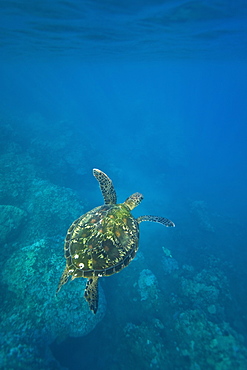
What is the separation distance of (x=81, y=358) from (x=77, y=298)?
8.02 feet

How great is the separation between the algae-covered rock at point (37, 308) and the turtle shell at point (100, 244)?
14.3 ft

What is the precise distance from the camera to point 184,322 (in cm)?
829

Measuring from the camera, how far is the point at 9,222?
10.3 meters

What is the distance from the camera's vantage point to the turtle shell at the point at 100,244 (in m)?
4.05

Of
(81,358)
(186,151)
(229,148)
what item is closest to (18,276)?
(81,358)

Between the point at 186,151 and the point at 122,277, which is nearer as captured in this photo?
the point at 122,277

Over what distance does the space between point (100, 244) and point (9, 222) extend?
849 cm

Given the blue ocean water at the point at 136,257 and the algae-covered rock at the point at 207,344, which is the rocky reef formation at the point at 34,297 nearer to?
the blue ocean water at the point at 136,257

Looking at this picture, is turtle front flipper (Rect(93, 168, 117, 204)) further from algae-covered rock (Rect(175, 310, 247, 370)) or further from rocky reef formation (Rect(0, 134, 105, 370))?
algae-covered rock (Rect(175, 310, 247, 370))

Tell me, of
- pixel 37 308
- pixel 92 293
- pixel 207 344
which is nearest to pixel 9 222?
pixel 37 308

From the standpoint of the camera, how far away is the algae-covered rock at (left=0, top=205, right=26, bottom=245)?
985cm

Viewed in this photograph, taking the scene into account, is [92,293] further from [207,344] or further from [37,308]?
[207,344]

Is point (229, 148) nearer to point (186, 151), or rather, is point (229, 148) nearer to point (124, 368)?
point (186, 151)

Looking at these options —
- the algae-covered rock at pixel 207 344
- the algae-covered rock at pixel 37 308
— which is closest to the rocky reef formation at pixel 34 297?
the algae-covered rock at pixel 37 308
